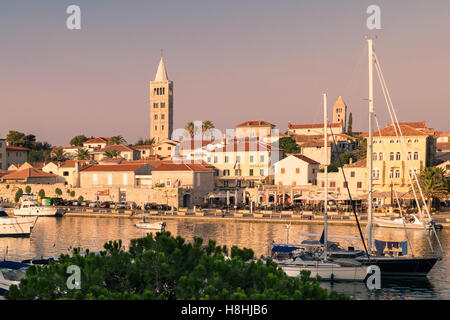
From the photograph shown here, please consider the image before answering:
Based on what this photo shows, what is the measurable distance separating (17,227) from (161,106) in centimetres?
10974

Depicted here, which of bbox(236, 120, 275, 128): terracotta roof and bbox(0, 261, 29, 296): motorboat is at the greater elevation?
bbox(236, 120, 275, 128): terracotta roof

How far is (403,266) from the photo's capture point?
3656cm

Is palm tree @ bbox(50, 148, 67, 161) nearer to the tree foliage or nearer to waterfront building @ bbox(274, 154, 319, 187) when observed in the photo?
waterfront building @ bbox(274, 154, 319, 187)

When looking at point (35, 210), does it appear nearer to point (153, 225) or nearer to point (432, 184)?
point (153, 225)

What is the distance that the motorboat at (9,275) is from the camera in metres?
29.2

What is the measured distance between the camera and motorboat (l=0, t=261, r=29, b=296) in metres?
29.2

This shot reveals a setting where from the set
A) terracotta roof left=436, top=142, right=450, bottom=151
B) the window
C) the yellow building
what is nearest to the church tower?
terracotta roof left=436, top=142, right=450, bottom=151

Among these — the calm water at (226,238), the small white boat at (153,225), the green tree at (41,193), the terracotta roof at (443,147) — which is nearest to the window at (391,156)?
the calm water at (226,238)

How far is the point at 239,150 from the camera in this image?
89000 mm

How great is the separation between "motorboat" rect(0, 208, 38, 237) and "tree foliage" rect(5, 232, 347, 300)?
36724 mm

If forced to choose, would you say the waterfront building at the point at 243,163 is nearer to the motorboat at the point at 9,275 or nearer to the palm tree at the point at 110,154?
the palm tree at the point at 110,154

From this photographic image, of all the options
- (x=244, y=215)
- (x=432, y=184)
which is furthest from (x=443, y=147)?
(x=244, y=215)

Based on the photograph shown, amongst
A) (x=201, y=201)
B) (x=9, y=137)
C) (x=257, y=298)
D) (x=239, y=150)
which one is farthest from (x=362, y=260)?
(x=9, y=137)
